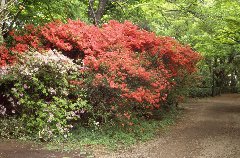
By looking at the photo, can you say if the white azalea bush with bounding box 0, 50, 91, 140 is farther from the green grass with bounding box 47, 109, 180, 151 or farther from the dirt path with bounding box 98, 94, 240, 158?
the dirt path with bounding box 98, 94, 240, 158

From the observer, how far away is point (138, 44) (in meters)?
13.4

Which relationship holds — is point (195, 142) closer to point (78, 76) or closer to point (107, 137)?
point (107, 137)

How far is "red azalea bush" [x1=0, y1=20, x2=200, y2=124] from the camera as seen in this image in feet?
36.9

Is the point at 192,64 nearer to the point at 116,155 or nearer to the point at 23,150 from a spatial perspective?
the point at 116,155

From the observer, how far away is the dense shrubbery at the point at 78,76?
34.4ft

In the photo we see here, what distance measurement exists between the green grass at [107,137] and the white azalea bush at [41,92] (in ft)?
1.43

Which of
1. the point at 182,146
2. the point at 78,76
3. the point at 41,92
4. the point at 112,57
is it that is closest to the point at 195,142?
the point at 182,146

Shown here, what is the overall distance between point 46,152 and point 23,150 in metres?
0.63

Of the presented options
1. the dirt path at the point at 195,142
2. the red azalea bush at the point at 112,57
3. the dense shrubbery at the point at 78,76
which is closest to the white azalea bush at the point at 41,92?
the dense shrubbery at the point at 78,76

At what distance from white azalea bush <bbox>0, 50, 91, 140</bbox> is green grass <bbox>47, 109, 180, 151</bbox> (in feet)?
1.43

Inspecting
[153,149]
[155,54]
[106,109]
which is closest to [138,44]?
[155,54]

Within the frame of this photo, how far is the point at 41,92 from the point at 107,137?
8.85ft

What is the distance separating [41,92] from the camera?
1120cm

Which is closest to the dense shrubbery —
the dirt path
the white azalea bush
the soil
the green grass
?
the white azalea bush
